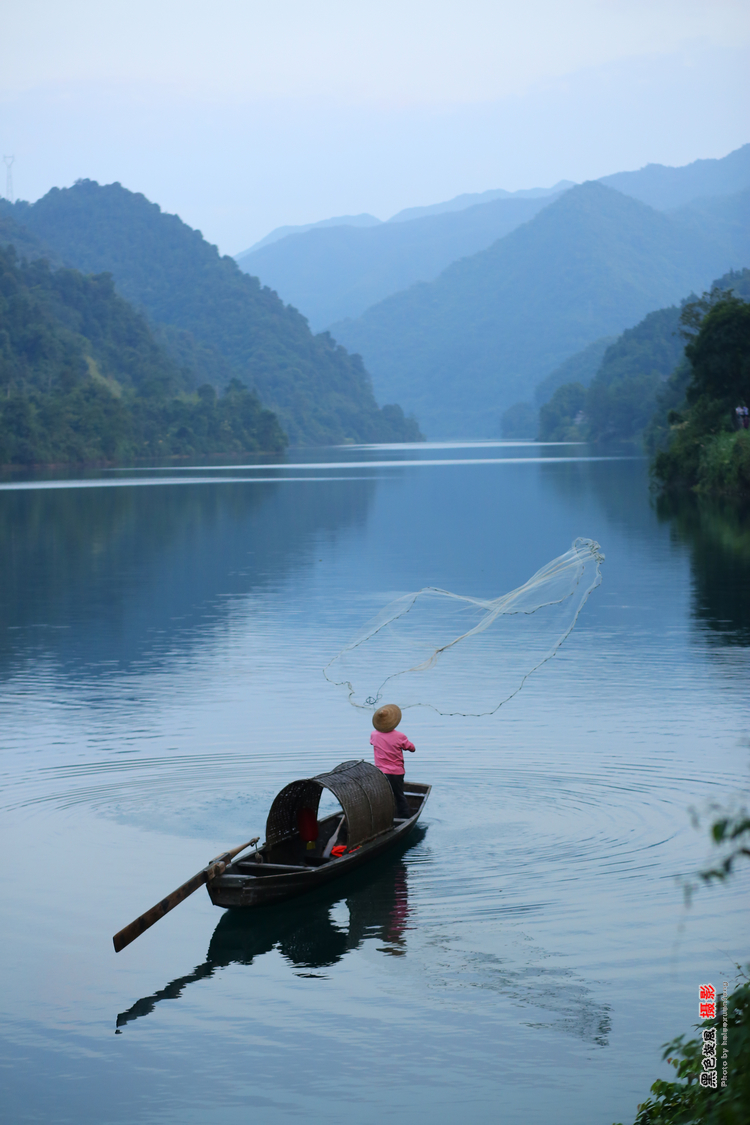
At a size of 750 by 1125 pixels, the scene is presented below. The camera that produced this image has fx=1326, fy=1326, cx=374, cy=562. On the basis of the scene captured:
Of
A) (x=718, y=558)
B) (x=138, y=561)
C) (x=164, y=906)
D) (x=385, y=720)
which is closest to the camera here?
(x=164, y=906)

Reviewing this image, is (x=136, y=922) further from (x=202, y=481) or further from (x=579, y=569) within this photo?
(x=202, y=481)

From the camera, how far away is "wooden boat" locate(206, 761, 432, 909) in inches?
527

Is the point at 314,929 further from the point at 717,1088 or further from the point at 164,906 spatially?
the point at 717,1088

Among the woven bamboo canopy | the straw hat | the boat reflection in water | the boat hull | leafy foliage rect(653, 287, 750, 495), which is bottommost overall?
the boat reflection in water

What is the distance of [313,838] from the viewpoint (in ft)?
49.6

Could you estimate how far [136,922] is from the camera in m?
12.4

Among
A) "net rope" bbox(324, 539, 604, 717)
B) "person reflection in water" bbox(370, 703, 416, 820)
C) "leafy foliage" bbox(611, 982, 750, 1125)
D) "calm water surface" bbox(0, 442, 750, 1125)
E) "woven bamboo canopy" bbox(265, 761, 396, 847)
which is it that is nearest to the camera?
"leafy foliage" bbox(611, 982, 750, 1125)

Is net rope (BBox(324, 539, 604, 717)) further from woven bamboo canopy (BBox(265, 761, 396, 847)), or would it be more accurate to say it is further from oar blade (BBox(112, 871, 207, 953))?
oar blade (BBox(112, 871, 207, 953))

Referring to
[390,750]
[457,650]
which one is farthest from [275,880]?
[457,650]

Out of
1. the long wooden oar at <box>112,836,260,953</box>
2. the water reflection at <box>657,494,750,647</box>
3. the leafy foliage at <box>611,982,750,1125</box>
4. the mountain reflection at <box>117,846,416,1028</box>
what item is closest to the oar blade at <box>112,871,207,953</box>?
the long wooden oar at <box>112,836,260,953</box>

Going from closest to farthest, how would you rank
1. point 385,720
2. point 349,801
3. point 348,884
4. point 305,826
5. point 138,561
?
point 349,801, point 348,884, point 305,826, point 385,720, point 138,561

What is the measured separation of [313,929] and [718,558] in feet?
112

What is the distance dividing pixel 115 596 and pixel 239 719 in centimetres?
1818

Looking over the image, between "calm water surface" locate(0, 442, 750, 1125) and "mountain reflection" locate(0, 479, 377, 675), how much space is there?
1.10ft
